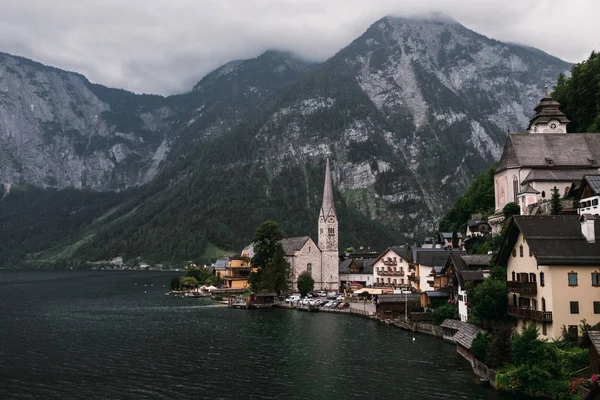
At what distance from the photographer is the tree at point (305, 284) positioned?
128 metres

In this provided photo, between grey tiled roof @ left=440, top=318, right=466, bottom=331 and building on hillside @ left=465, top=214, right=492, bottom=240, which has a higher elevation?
building on hillside @ left=465, top=214, right=492, bottom=240

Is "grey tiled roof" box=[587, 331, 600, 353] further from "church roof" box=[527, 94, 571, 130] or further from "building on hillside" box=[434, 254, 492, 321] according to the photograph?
"church roof" box=[527, 94, 571, 130]

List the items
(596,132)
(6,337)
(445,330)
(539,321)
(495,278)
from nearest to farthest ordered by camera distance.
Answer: (539,321), (495,278), (445,330), (6,337), (596,132)

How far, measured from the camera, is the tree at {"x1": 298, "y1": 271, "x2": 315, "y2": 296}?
127750 mm

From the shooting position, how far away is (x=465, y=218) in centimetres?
13288

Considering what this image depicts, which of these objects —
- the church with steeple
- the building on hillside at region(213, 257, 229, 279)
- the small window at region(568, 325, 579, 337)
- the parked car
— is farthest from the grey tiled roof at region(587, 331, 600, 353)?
the building on hillside at region(213, 257, 229, 279)

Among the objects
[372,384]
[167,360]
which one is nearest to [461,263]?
A: [372,384]

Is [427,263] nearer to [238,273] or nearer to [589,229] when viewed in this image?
[589,229]

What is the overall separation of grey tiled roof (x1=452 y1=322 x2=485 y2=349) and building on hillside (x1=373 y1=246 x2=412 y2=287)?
181ft

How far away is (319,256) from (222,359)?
81.0 metres

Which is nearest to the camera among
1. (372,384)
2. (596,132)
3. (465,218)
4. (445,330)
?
(372,384)

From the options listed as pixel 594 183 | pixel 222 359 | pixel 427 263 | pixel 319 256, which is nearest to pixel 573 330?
pixel 594 183

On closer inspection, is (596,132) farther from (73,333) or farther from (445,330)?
(73,333)

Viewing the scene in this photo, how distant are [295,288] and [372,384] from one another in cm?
8802
